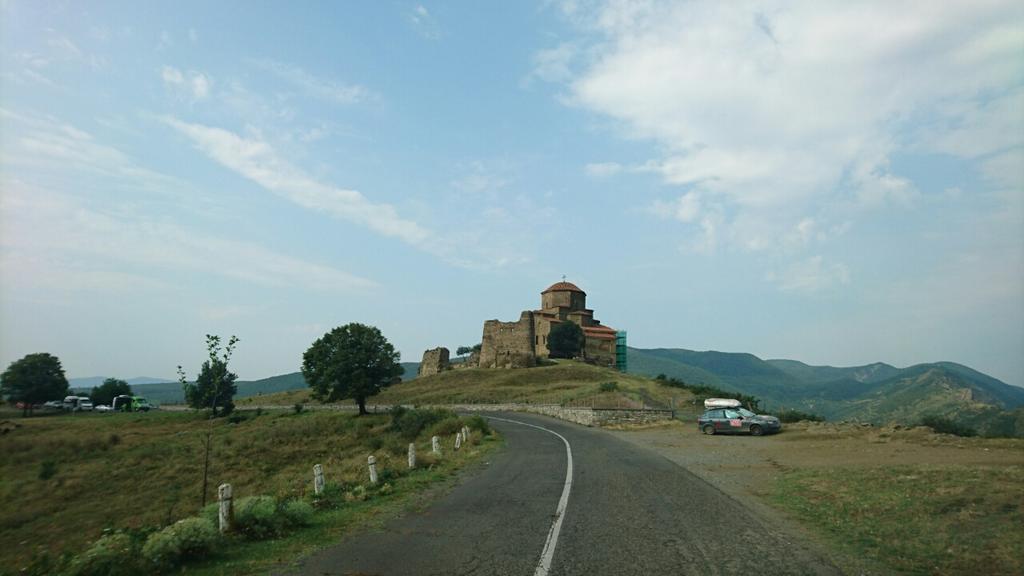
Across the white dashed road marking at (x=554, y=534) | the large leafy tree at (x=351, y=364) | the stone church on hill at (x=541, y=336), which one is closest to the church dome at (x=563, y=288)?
the stone church on hill at (x=541, y=336)

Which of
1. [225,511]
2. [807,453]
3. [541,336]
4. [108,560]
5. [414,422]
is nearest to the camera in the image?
[108,560]

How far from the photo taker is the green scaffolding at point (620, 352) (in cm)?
10553

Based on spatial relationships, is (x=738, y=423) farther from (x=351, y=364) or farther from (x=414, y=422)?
(x=351, y=364)

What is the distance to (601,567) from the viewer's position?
718cm

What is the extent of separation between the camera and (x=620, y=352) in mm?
107312

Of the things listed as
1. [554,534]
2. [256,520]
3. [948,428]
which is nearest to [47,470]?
[256,520]

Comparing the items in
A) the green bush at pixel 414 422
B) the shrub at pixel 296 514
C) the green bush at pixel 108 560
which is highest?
the green bush at pixel 108 560

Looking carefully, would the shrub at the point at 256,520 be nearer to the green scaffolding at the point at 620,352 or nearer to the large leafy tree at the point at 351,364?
the large leafy tree at the point at 351,364

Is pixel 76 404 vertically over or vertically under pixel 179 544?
under

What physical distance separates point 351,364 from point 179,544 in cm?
5172

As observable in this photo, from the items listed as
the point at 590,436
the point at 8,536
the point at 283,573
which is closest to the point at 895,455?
the point at 590,436

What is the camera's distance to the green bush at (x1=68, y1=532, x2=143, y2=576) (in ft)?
24.3

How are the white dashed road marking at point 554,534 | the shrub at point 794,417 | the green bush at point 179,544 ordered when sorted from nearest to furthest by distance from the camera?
the white dashed road marking at point 554,534
the green bush at point 179,544
the shrub at point 794,417

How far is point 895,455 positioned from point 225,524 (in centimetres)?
1956
